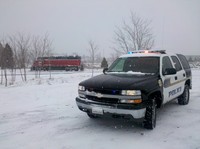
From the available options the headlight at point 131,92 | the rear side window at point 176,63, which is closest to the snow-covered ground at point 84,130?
the headlight at point 131,92

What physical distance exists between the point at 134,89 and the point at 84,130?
1.60 meters

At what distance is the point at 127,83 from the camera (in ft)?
16.8

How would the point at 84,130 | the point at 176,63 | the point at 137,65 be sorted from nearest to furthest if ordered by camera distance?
the point at 84,130
the point at 137,65
the point at 176,63

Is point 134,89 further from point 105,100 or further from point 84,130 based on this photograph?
point 84,130

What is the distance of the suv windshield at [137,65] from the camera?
626 cm

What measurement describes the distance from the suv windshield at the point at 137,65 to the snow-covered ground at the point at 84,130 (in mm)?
1370

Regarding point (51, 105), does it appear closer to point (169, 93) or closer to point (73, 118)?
point (73, 118)

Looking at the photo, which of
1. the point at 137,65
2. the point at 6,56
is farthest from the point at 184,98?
the point at 6,56

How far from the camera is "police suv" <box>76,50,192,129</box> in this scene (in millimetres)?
4988

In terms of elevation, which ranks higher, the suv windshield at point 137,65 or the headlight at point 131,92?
the suv windshield at point 137,65

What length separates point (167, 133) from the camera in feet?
17.4

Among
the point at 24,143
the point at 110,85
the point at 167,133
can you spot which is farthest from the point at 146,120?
the point at 24,143

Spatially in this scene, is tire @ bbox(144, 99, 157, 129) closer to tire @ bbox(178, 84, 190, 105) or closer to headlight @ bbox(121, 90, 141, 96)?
headlight @ bbox(121, 90, 141, 96)

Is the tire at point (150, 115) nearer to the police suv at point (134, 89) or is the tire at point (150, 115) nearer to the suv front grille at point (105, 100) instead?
the police suv at point (134, 89)
